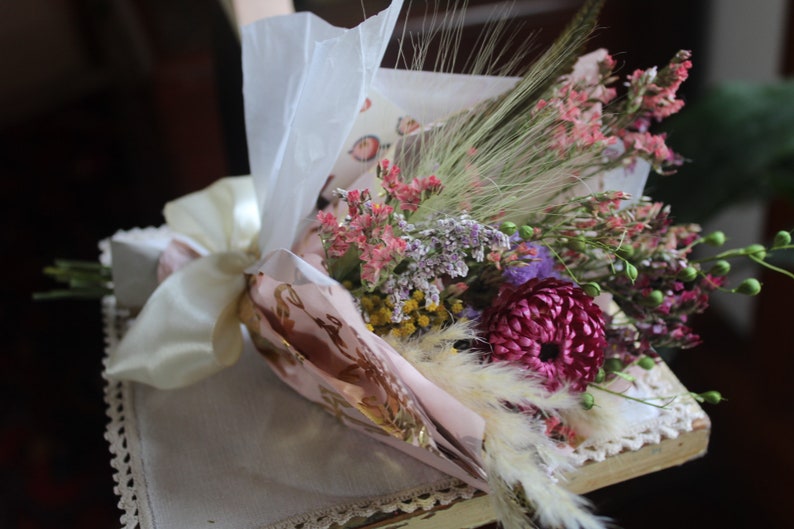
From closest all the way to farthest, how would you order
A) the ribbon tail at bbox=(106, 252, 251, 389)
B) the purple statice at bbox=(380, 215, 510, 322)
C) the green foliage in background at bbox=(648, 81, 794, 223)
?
1. the purple statice at bbox=(380, 215, 510, 322)
2. the ribbon tail at bbox=(106, 252, 251, 389)
3. the green foliage in background at bbox=(648, 81, 794, 223)

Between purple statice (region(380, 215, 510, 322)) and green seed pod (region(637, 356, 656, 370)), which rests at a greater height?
purple statice (region(380, 215, 510, 322))

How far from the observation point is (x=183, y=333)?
636 mm

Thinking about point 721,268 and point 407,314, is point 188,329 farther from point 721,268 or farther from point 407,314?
point 721,268

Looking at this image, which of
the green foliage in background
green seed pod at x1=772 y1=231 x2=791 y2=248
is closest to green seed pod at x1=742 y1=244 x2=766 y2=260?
green seed pod at x1=772 y1=231 x2=791 y2=248

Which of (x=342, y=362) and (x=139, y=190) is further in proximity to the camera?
(x=139, y=190)

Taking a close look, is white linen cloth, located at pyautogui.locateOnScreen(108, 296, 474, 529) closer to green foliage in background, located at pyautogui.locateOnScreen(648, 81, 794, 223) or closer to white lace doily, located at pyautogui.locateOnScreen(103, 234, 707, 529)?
white lace doily, located at pyautogui.locateOnScreen(103, 234, 707, 529)

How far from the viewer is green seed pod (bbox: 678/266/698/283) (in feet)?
1.87

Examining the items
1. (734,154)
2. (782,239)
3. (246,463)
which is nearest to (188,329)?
(246,463)

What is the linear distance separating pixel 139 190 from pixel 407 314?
1.37 m

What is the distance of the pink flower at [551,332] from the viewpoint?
0.52 meters

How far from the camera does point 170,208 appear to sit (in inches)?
28.2

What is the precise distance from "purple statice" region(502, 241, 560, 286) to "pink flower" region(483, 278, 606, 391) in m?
0.02

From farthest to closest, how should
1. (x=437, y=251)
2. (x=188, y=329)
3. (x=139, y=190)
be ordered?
(x=139, y=190)
(x=188, y=329)
(x=437, y=251)

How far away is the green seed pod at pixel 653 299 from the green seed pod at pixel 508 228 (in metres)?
0.13
